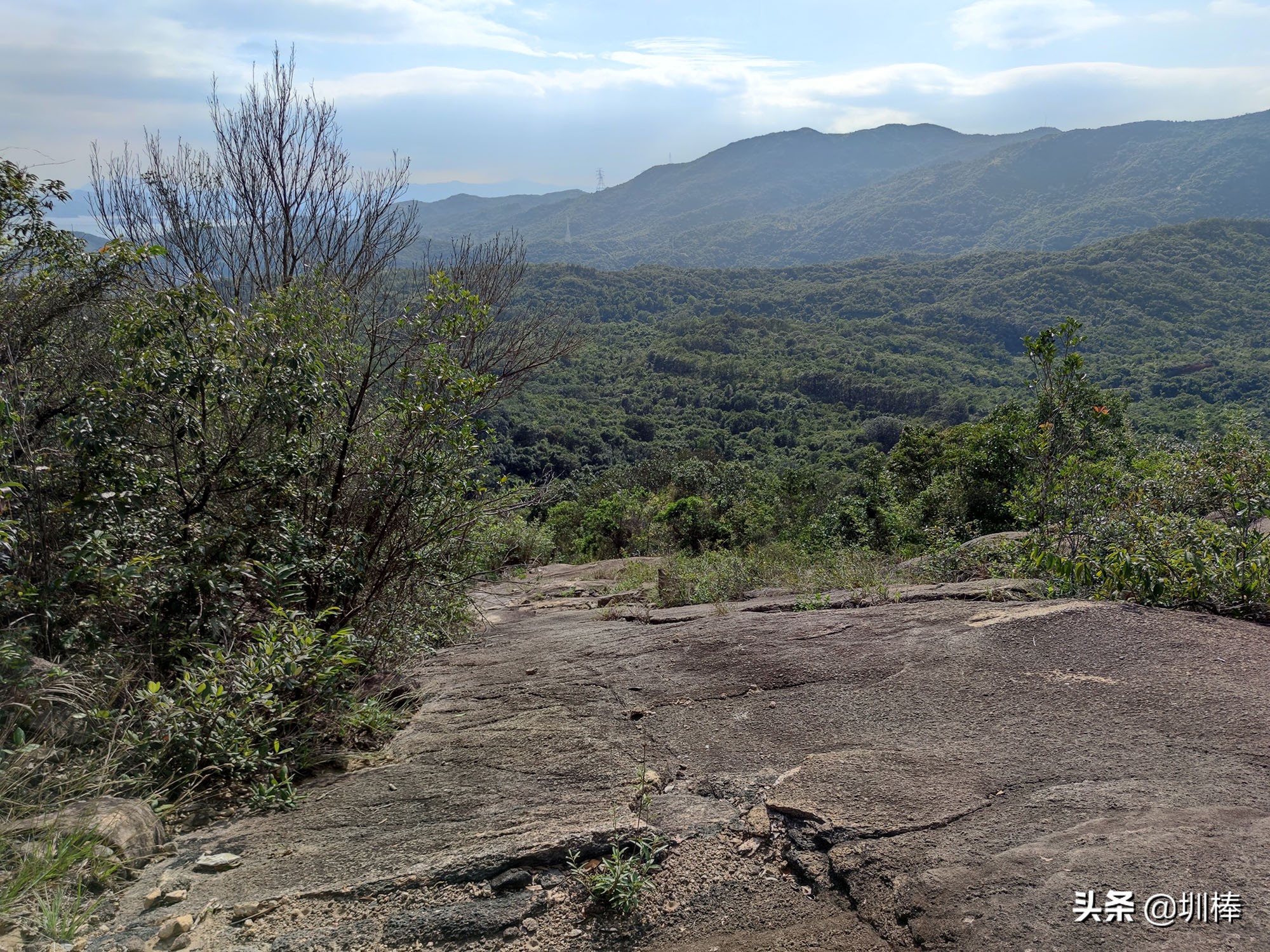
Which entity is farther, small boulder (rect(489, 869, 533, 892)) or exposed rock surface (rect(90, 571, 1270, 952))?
small boulder (rect(489, 869, 533, 892))

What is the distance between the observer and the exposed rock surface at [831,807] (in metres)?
2.19

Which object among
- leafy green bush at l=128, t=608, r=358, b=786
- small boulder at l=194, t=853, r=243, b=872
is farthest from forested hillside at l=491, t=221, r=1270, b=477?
small boulder at l=194, t=853, r=243, b=872

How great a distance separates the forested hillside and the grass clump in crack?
36.6 metres

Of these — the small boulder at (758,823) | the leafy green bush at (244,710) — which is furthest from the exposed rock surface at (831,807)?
the leafy green bush at (244,710)

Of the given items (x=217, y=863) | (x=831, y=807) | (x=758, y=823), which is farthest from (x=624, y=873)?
(x=217, y=863)

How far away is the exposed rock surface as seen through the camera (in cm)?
219

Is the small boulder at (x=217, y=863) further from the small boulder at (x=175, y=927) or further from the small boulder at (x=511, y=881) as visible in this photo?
the small boulder at (x=511, y=881)

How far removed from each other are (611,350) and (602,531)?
7542 centimetres

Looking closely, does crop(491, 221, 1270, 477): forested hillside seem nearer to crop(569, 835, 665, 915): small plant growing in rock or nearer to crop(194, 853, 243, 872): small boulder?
crop(194, 853, 243, 872): small boulder

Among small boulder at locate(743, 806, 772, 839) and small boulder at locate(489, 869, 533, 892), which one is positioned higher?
small boulder at locate(743, 806, 772, 839)

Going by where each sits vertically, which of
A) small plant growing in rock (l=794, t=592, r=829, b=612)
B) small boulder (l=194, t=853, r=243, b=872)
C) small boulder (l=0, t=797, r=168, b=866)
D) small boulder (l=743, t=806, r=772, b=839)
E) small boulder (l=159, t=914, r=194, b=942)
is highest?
small boulder (l=0, t=797, r=168, b=866)

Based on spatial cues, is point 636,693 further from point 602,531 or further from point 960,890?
point 602,531

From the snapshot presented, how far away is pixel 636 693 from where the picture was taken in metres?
4.11

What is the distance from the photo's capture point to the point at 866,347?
99312 mm
